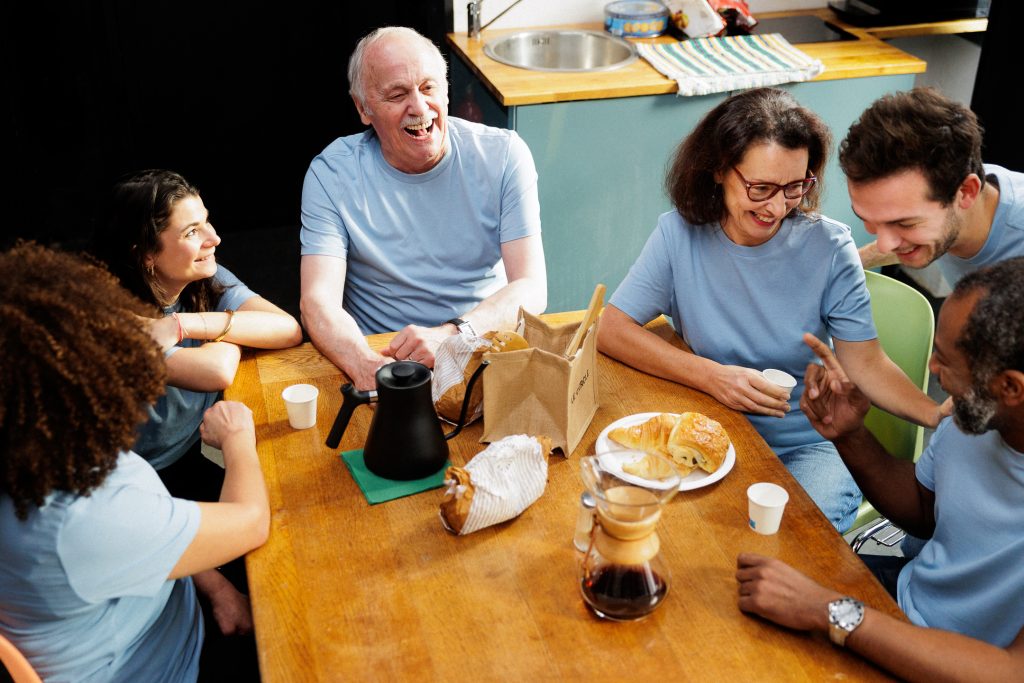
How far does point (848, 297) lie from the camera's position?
210cm

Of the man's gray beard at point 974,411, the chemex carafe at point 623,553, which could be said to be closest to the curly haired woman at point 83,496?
the chemex carafe at point 623,553

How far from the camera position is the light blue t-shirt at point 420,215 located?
8.11 feet

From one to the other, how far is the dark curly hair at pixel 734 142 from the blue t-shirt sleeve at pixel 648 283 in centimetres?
9

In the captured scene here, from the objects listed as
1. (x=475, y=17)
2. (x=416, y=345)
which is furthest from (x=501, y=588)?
(x=475, y=17)

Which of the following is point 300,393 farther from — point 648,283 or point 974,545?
point 974,545

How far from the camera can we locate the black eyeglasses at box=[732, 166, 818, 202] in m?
2.05

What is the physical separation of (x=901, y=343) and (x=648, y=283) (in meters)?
0.58

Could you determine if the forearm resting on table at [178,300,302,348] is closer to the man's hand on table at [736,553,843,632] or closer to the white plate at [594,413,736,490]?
the white plate at [594,413,736,490]

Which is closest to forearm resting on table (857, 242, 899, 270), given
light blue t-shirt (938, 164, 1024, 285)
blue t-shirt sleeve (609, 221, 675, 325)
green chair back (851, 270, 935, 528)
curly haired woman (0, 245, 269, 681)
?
green chair back (851, 270, 935, 528)

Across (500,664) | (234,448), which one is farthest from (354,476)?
(500,664)

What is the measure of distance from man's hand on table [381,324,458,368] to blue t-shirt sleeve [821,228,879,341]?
81cm

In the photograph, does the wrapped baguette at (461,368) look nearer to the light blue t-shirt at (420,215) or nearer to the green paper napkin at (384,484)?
the green paper napkin at (384,484)

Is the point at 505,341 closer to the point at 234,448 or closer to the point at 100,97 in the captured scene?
the point at 234,448

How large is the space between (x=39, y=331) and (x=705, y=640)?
39.0 inches
